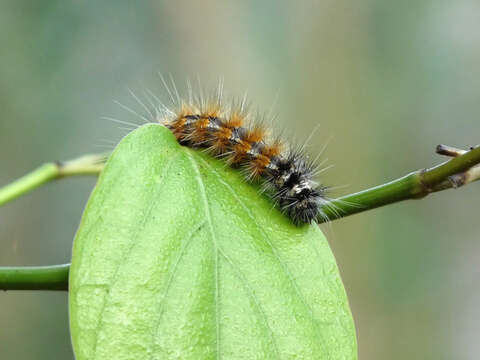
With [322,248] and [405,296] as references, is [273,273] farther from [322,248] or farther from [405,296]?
[405,296]

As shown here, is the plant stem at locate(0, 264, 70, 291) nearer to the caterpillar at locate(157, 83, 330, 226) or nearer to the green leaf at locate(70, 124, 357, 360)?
the green leaf at locate(70, 124, 357, 360)

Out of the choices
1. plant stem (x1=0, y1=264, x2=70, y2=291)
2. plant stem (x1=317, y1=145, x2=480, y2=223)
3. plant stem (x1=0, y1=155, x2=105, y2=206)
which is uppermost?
plant stem (x1=317, y1=145, x2=480, y2=223)

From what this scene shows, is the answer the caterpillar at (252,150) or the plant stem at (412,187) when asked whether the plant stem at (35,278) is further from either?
the plant stem at (412,187)

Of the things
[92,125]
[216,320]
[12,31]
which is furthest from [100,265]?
[12,31]

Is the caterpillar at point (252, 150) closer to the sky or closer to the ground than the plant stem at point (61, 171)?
closer to the sky

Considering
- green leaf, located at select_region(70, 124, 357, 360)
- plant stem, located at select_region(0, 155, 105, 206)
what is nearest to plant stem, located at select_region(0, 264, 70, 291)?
green leaf, located at select_region(70, 124, 357, 360)

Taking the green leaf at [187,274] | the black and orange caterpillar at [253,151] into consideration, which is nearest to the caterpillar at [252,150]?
the black and orange caterpillar at [253,151]

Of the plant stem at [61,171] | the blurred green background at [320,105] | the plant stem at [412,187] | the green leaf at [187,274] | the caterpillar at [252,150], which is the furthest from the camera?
the blurred green background at [320,105]
